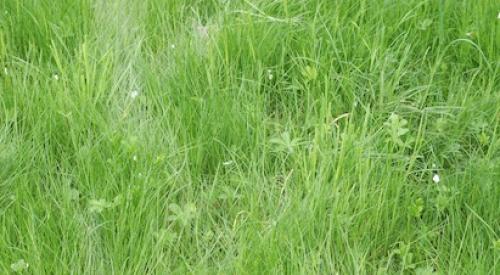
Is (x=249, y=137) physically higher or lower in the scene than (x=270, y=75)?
lower

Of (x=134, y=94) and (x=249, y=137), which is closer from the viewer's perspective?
(x=249, y=137)

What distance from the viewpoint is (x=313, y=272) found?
2.35 m

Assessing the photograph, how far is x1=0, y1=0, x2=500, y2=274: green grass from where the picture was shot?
245 cm

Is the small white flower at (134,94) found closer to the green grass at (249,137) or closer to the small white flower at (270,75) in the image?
the green grass at (249,137)

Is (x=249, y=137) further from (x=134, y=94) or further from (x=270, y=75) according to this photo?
(x=134, y=94)

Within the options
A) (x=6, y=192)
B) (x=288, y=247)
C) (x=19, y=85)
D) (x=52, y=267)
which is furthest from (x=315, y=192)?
(x=19, y=85)

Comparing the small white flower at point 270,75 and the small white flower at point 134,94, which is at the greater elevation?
the small white flower at point 270,75

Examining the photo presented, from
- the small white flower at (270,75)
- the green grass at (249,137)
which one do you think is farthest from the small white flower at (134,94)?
the small white flower at (270,75)

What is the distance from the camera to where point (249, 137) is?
2781mm

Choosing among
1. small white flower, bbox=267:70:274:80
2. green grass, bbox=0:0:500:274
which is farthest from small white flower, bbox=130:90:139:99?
small white flower, bbox=267:70:274:80

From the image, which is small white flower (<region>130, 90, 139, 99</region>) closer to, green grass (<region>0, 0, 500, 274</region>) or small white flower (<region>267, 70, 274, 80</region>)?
green grass (<region>0, 0, 500, 274</region>)

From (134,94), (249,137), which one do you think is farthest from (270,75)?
(134,94)

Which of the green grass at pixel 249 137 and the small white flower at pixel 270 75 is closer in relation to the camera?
the green grass at pixel 249 137

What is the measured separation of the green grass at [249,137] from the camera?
2453 mm
